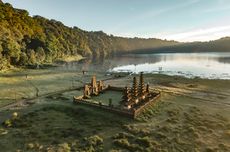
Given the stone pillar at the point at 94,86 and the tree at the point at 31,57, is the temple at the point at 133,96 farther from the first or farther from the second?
the tree at the point at 31,57

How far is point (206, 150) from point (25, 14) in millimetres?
108260

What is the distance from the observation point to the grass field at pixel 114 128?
17.2 metres

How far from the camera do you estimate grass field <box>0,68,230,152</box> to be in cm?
1723

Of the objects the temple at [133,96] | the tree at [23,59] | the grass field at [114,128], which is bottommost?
the grass field at [114,128]

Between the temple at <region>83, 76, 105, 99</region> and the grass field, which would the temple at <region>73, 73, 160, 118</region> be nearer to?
the temple at <region>83, 76, 105, 99</region>

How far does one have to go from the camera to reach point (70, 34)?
153 meters

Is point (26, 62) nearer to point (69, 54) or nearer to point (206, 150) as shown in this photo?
point (69, 54)

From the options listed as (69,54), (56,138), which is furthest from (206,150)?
(69,54)

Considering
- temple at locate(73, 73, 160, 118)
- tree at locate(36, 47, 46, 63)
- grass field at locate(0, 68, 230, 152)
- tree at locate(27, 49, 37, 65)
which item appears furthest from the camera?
tree at locate(36, 47, 46, 63)

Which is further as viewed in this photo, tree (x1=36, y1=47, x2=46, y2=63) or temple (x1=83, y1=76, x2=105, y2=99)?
tree (x1=36, y1=47, x2=46, y2=63)

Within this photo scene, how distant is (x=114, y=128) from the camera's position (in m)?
20.6

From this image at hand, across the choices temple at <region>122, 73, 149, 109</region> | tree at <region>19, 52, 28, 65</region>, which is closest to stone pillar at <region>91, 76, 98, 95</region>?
temple at <region>122, 73, 149, 109</region>

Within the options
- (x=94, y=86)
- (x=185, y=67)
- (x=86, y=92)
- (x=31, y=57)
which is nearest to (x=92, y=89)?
(x=94, y=86)

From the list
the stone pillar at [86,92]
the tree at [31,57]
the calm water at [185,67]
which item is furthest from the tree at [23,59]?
the stone pillar at [86,92]
